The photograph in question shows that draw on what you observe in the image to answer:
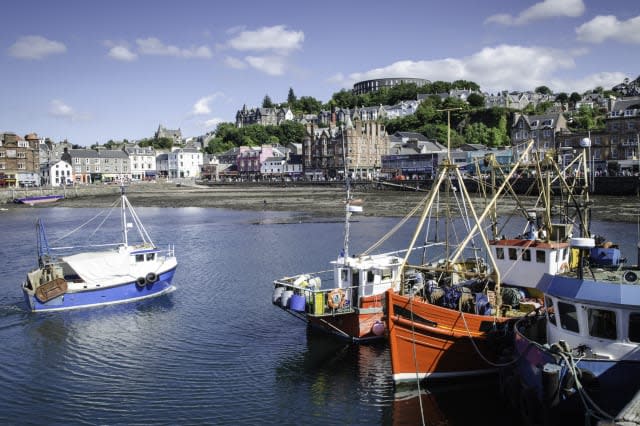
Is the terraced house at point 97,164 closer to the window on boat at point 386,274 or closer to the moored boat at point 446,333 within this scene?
the window on boat at point 386,274

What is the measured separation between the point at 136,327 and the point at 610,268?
22440 mm

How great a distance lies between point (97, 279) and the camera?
111ft

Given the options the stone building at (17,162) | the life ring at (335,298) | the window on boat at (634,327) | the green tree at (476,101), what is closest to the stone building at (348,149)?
the green tree at (476,101)

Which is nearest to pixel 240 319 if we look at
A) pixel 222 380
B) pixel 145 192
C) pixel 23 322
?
pixel 222 380

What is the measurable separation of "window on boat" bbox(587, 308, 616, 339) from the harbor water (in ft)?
14.2

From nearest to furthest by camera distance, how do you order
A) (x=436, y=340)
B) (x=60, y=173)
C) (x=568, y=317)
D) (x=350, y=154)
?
(x=568, y=317), (x=436, y=340), (x=350, y=154), (x=60, y=173)

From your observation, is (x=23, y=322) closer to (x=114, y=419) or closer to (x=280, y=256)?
(x=114, y=419)

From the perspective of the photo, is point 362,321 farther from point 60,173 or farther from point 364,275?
point 60,173

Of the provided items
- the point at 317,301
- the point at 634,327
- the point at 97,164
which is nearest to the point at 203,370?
the point at 317,301

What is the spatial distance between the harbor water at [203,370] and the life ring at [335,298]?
213 cm

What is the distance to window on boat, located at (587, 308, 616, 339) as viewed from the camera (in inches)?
676

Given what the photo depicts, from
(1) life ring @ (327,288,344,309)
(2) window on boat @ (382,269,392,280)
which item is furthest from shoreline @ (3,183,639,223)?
(1) life ring @ (327,288,344,309)

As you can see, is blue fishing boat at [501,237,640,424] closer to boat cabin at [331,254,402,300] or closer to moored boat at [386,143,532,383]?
moored boat at [386,143,532,383]

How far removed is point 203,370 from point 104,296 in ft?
41.5
